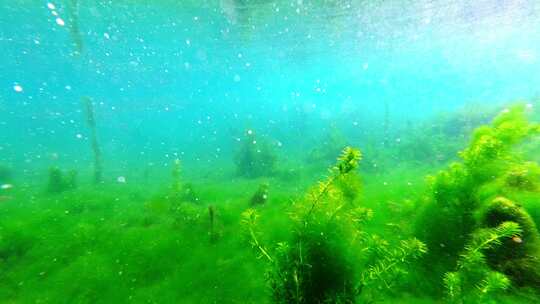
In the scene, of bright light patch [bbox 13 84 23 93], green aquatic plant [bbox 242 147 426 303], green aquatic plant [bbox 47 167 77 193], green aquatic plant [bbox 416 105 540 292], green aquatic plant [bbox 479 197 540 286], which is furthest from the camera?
bright light patch [bbox 13 84 23 93]

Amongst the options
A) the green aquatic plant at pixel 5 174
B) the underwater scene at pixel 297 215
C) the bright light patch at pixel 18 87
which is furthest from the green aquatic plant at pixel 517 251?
the bright light patch at pixel 18 87

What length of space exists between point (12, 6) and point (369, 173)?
3536 cm

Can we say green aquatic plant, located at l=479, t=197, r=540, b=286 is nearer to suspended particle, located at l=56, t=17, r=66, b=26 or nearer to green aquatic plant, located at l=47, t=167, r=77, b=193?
green aquatic plant, located at l=47, t=167, r=77, b=193

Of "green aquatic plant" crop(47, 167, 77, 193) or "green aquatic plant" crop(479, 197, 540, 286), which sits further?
"green aquatic plant" crop(47, 167, 77, 193)

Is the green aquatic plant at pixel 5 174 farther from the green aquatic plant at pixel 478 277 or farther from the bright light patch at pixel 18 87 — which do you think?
the bright light patch at pixel 18 87

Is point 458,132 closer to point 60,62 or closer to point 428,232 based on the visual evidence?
point 428,232

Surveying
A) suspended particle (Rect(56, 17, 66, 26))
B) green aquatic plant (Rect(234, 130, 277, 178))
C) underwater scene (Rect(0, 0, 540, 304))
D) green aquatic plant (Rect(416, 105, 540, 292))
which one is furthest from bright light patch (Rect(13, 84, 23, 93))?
green aquatic plant (Rect(416, 105, 540, 292))

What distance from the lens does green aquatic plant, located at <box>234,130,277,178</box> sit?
1709cm

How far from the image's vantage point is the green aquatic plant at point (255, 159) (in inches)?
673

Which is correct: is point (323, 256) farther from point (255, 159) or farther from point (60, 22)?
point (60, 22)

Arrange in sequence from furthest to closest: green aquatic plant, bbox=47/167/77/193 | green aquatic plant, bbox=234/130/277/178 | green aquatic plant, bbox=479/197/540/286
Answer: green aquatic plant, bbox=234/130/277/178 < green aquatic plant, bbox=47/167/77/193 < green aquatic plant, bbox=479/197/540/286

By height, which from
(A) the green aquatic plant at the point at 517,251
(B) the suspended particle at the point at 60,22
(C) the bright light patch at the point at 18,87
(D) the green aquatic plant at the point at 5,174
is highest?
(C) the bright light patch at the point at 18,87

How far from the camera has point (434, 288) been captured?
150 inches

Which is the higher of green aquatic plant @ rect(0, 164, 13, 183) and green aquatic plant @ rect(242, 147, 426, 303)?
green aquatic plant @ rect(242, 147, 426, 303)
